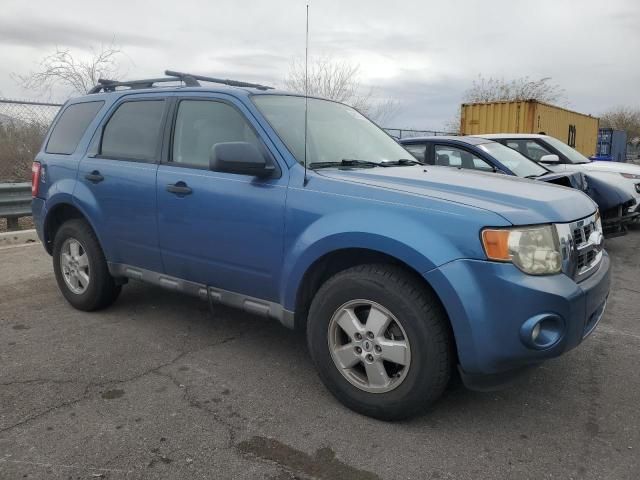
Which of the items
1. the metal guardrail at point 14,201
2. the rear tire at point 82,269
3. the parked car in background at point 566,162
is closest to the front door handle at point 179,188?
the rear tire at point 82,269

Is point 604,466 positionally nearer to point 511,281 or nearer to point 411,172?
point 511,281

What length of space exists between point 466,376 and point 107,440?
6.00 ft

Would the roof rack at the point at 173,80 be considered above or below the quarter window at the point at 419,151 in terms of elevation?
above

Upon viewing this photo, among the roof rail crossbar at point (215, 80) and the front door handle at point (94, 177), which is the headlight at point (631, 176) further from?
the front door handle at point (94, 177)

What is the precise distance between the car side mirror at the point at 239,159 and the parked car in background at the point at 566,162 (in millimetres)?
6058

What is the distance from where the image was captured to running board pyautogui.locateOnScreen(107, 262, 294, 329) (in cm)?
342

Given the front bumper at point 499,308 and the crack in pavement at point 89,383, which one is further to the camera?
the crack in pavement at point 89,383

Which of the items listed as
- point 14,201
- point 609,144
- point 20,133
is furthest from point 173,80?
point 609,144

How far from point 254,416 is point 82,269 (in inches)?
96.7

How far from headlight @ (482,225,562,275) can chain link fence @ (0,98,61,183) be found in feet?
28.0

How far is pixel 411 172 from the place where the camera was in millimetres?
3520

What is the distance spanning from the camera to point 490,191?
2.99 meters

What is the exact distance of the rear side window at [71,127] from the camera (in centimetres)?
473

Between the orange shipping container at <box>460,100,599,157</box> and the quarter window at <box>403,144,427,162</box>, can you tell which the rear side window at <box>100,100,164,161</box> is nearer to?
the quarter window at <box>403,144,427,162</box>
